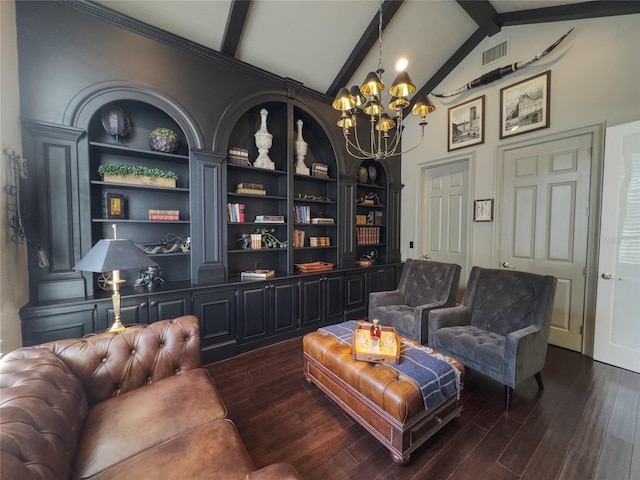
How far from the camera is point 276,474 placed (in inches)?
36.2

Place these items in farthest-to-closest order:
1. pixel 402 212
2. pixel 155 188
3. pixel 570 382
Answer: pixel 402 212
pixel 155 188
pixel 570 382

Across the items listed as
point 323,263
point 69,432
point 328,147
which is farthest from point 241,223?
point 69,432

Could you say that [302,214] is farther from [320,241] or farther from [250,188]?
[250,188]

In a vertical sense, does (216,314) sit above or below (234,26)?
below

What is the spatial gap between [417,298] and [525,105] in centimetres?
268

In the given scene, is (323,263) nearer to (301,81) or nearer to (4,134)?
(301,81)

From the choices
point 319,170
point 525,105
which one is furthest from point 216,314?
point 525,105

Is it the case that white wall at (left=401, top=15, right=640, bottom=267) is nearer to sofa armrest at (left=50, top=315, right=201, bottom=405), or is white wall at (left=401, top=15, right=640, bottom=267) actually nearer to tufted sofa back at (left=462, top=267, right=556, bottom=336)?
tufted sofa back at (left=462, top=267, right=556, bottom=336)

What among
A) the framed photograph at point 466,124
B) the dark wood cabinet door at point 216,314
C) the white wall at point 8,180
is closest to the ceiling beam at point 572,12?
the framed photograph at point 466,124

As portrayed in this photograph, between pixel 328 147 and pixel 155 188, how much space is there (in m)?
2.28

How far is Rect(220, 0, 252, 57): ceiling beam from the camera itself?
238 centimetres

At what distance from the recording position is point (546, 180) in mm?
2990

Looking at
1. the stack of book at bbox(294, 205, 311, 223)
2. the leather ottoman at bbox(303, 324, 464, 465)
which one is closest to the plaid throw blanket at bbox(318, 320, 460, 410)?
the leather ottoman at bbox(303, 324, 464, 465)

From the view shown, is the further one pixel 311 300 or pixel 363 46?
pixel 311 300
